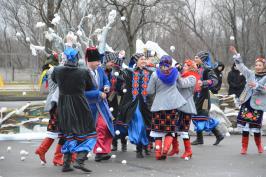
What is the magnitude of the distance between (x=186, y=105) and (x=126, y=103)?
102 centimetres

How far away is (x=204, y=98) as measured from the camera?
402 inches

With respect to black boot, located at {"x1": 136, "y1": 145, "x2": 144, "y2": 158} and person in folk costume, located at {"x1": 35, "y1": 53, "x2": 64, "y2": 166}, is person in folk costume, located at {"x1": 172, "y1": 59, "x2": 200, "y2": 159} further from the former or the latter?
person in folk costume, located at {"x1": 35, "y1": 53, "x2": 64, "y2": 166}

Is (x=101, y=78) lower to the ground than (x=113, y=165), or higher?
higher

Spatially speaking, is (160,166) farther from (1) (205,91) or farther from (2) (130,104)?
(1) (205,91)

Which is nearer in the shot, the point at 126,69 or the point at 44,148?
the point at 44,148

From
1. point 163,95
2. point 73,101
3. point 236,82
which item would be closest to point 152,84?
point 163,95

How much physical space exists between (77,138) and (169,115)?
5.94 feet

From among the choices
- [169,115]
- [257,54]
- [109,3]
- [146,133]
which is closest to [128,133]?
[146,133]

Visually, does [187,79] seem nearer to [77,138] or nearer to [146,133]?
[146,133]

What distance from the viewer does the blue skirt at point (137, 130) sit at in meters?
8.65

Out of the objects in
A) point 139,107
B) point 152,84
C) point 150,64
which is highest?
point 150,64

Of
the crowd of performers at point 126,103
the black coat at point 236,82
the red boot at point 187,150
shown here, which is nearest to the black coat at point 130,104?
the crowd of performers at point 126,103

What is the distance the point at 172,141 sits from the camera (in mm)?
8805

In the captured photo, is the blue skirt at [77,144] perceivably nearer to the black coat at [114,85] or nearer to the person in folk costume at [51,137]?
the person in folk costume at [51,137]
